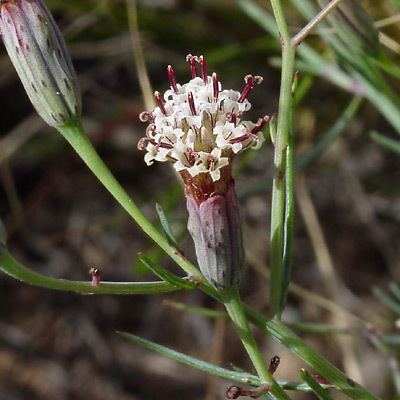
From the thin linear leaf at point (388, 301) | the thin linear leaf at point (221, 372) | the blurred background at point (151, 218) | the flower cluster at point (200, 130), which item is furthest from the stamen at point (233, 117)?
the blurred background at point (151, 218)

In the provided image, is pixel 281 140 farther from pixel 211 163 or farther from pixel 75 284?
pixel 75 284

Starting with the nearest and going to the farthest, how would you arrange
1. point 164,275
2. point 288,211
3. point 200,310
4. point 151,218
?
point 164,275
point 288,211
point 200,310
point 151,218

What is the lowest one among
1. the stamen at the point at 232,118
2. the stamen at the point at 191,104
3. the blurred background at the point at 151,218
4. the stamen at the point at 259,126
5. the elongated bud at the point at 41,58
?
the blurred background at the point at 151,218

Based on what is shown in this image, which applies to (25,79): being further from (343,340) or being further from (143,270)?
(343,340)

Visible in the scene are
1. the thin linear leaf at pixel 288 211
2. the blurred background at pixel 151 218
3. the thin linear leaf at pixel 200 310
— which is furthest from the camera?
the blurred background at pixel 151 218

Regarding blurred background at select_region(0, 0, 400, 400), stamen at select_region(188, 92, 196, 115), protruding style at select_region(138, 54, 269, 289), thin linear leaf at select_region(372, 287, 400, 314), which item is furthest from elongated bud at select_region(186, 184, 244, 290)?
blurred background at select_region(0, 0, 400, 400)

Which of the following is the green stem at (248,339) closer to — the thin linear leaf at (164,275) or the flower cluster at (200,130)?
the thin linear leaf at (164,275)

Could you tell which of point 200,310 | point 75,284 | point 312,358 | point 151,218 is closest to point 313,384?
point 312,358
